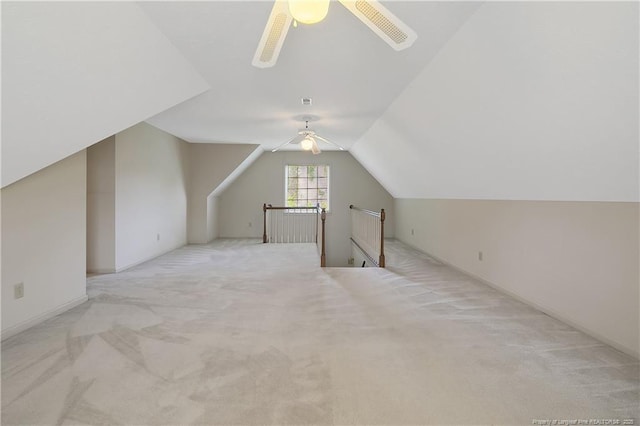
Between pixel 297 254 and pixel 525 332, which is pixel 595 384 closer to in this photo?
pixel 525 332

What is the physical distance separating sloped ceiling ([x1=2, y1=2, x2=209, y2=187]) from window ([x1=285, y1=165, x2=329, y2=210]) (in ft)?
18.9

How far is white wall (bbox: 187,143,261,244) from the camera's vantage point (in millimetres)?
7285

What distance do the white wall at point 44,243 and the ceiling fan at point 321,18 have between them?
2436mm

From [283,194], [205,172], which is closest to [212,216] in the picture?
[205,172]

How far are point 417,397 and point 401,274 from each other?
2.82 meters

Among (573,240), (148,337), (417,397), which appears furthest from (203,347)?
(573,240)

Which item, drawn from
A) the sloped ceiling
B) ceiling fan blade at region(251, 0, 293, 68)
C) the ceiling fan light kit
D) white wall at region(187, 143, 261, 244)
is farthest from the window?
the ceiling fan light kit

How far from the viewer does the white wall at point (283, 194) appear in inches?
331

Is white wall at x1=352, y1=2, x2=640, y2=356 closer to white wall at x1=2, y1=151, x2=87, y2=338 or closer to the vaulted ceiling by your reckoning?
the vaulted ceiling

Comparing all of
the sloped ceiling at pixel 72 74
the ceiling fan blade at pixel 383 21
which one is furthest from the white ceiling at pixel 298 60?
the ceiling fan blade at pixel 383 21

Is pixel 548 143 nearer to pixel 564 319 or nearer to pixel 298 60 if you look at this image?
pixel 564 319

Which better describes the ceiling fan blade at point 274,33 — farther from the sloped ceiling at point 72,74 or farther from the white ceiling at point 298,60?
the sloped ceiling at point 72,74

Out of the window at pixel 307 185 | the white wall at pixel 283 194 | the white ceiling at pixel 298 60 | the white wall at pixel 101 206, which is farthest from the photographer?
the window at pixel 307 185

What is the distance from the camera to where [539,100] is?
2.20m
